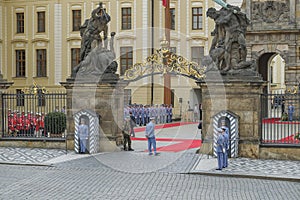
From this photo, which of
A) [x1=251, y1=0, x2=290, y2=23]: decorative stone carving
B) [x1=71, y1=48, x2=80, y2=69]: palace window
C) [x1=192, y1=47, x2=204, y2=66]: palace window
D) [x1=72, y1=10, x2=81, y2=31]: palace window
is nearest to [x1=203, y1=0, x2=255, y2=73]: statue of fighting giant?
[x1=251, y1=0, x2=290, y2=23]: decorative stone carving

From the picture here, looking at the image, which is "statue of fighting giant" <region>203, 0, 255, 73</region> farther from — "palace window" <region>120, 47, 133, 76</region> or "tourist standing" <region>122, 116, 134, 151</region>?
"palace window" <region>120, 47, 133, 76</region>

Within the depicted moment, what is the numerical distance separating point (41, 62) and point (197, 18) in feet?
46.6

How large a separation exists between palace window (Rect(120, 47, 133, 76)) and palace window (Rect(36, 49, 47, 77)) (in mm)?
7152

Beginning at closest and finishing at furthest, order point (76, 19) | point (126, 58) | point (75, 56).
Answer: point (126, 58)
point (75, 56)
point (76, 19)

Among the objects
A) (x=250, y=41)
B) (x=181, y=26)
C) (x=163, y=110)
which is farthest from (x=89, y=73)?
(x=181, y=26)

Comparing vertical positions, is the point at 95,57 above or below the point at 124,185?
above

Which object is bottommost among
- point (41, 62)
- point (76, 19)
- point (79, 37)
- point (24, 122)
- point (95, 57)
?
point (24, 122)

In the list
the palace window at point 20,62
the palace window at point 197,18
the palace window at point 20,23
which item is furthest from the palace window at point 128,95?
the palace window at point 20,23

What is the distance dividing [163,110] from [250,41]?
787cm

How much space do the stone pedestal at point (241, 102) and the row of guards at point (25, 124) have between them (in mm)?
8015

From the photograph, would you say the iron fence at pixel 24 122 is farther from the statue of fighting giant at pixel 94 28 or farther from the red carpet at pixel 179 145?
the red carpet at pixel 179 145

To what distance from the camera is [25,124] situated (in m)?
23.8

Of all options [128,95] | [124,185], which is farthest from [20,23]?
[124,185]

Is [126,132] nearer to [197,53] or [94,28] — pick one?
[94,28]
